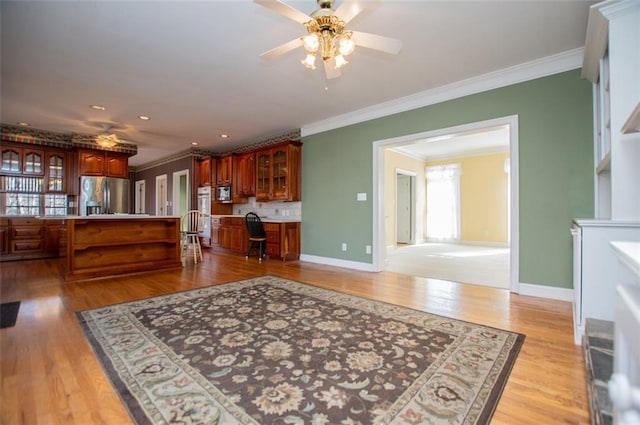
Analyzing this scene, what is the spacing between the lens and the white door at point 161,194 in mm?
8711

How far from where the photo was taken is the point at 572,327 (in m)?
2.31

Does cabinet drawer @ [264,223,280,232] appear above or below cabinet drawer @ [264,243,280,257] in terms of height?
above

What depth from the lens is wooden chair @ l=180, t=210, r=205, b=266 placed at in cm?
540

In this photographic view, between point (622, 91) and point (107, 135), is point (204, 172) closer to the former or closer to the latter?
point (107, 135)

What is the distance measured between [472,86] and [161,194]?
8.65 m

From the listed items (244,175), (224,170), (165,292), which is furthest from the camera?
(224,170)

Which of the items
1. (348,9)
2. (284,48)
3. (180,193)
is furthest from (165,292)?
(180,193)

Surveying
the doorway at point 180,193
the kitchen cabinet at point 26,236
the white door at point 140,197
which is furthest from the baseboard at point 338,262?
the white door at point 140,197

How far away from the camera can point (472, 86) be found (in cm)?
359

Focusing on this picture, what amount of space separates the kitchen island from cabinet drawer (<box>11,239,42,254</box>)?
2.25 metres

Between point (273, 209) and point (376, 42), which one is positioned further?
point (273, 209)

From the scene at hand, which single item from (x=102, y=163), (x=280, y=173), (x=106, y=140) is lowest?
(x=280, y=173)

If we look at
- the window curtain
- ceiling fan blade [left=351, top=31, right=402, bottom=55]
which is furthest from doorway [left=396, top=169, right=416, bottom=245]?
ceiling fan blade [left=351, top=31, right=402, bottom=55]

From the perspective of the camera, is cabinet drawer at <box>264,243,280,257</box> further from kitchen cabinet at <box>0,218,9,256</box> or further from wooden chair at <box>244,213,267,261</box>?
kitchen cabinet at <box>0,218,9,256</box>
